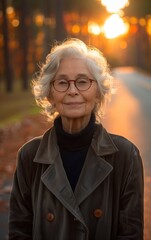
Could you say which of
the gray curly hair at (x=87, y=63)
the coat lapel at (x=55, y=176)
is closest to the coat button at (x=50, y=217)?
the coat lapel at (x=55, y=176)

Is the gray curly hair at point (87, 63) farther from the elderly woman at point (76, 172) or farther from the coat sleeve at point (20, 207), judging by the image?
the coat sleeve at point (20, 207)

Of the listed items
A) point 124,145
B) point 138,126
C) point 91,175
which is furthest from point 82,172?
point 138,126

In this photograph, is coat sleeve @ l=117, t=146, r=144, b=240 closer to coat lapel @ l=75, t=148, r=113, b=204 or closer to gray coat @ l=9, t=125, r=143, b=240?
gray coat @ l=9, t=125, r=143, b=240

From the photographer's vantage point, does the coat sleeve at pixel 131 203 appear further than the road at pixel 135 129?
No

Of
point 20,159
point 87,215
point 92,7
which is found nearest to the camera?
point 87,215

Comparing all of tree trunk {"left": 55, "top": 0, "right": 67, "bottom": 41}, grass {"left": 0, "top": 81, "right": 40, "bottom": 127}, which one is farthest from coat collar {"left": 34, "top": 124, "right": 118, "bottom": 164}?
tree trunk {"left": 55, "top": 0, "right": 67, "bottom": 41}

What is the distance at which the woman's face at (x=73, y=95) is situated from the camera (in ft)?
9.02

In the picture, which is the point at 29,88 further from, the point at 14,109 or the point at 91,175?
the point at 91,175

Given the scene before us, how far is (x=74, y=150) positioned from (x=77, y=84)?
393mm

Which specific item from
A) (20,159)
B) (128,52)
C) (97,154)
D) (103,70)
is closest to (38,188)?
(20,159)

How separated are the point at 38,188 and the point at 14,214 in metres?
0.24

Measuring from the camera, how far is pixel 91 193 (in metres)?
2.67

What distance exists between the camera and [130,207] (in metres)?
2.71

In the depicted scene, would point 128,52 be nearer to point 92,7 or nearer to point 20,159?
point 92,7
